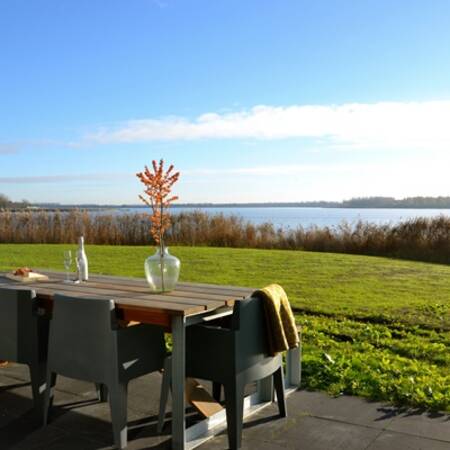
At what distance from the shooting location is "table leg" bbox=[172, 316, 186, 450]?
7.27ft

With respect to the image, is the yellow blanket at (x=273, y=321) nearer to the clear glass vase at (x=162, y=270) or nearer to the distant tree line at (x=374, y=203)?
the clear glass vase at (x=162, y=270)

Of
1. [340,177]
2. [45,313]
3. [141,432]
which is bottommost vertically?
[141,432]

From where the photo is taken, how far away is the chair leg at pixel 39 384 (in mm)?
2590

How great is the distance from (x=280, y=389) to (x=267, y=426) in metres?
0.19

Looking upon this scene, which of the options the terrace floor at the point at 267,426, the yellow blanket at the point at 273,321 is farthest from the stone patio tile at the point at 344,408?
the yellow blanket at the point at 273,321

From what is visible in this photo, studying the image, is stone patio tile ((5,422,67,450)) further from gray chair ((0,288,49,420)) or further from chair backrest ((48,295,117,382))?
chair backrest ((48,295,117,382))

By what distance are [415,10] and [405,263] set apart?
4221mm

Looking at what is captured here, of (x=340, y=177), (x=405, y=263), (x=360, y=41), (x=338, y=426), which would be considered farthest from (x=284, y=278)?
(x=340, y=177)

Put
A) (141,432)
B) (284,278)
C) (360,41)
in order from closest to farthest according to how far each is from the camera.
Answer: (141,432) → (284,278) → (360,41)

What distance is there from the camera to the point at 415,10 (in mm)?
7395

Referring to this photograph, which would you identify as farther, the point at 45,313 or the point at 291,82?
the point at 291,82

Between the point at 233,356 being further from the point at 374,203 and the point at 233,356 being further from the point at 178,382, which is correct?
the point at 374,203

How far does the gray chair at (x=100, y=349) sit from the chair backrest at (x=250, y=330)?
0.47 metres

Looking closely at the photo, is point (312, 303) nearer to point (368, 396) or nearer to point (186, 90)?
point (368, 396)
